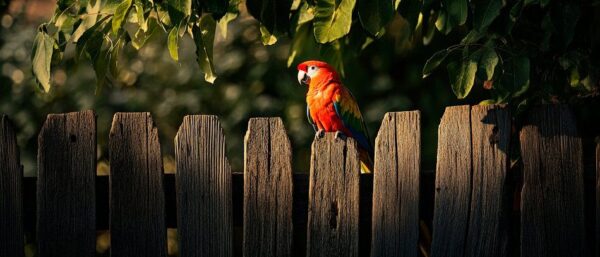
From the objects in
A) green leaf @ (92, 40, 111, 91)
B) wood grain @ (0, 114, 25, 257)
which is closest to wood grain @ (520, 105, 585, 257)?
green leaf @ (92, 40, 111, 91)

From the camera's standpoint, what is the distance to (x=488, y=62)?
2873 mm

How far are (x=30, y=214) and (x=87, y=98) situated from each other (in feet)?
8.65

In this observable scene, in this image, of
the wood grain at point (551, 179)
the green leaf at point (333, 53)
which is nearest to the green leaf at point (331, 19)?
the wood grain at point (551, 179)

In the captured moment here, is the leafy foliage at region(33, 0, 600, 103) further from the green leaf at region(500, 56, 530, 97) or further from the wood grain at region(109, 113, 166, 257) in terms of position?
the wood grain at region(109, 113, 166, 257)

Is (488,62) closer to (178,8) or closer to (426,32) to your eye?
(178,8)

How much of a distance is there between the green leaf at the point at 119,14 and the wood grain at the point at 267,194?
553 mm

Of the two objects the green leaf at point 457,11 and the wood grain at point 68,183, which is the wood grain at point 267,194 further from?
the green leaf at point 457,11

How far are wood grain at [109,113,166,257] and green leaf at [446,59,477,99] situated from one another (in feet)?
3.09

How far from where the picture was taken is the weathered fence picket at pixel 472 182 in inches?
114

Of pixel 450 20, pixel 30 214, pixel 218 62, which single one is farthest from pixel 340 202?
pixel 218 62

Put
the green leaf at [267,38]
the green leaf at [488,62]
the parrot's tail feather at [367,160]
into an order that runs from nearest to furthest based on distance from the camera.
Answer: the green leaf at [488,62] → the green leaf at [267,38] → the parrot's tail feather at [367,160]

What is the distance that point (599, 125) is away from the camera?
3.98 meters

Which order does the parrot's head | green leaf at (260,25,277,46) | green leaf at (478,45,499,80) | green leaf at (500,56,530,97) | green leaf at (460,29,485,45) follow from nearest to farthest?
green leaf at (478,45,499,80), green leaf at (500,56,530,97), green leaf at (460,29,485,45), green leaf at (260,25,277,46), the parrot's head

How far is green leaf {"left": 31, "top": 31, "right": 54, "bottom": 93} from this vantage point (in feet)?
9.91
